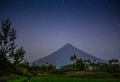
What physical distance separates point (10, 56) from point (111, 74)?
5.27m

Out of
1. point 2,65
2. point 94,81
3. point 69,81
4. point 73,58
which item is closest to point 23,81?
point 69,81

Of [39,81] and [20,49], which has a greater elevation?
[20,49]

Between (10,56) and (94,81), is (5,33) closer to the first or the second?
(10,56)

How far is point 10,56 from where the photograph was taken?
36.3 ft

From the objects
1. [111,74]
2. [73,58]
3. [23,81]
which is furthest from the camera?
[73,58]

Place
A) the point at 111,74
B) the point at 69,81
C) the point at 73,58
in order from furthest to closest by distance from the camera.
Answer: the point at 73,58 < the point at 111,74 < the point at 69,81

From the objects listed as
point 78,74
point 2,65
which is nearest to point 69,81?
point 78,74

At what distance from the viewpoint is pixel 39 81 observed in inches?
313

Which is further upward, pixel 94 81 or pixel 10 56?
pixel 10 56

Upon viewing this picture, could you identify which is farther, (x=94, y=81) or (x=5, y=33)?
(x=5, y=33)

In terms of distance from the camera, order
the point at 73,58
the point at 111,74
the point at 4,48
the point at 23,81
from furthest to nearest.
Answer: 1. the point at 73,58
2. the point at 4,48
3. the point at 111,74
4. the point at 23,81

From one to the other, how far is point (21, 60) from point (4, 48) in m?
1.23

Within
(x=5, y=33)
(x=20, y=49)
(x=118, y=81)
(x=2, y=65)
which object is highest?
(x=5, y=33)

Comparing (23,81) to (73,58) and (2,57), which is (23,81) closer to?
(2,57)
